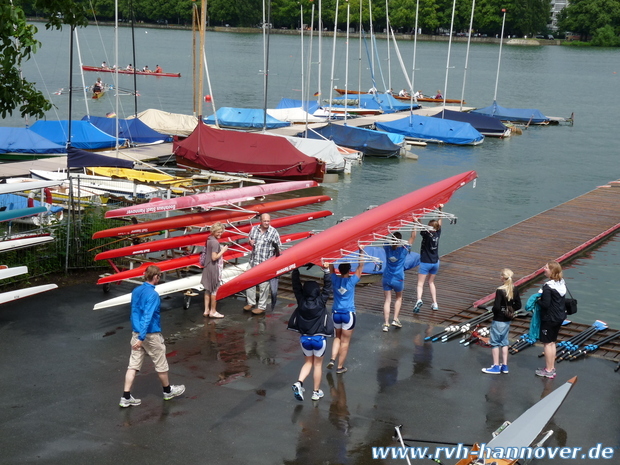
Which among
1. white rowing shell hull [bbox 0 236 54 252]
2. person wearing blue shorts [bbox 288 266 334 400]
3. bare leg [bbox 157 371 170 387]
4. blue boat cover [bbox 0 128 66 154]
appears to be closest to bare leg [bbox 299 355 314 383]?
person wearing blue shorts [bbox 288 266 334 400]

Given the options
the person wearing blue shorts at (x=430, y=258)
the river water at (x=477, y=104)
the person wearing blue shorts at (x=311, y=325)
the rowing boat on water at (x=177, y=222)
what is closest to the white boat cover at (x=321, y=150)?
the river water at (x=477, y=104)

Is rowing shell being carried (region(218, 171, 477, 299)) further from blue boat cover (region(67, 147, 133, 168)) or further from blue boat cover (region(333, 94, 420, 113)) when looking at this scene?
blue boat cover (region(333, 94, 420, 113))

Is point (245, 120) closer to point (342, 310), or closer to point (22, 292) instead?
point (22, 292)

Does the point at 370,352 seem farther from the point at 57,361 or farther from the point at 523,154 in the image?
the point at 523,154

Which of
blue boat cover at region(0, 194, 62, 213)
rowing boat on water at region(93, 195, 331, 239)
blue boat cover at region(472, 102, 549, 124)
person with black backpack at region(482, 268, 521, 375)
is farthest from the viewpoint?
blue boat cover at region(472, 102, 549, 124)

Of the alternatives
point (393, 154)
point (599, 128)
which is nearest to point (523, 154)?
point (393, 154)

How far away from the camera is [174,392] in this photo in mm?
9625

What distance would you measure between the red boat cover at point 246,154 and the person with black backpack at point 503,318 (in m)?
20.0

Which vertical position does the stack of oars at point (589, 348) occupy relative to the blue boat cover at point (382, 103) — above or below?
above

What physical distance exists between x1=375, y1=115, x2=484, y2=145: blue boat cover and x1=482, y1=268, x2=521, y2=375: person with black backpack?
35075 mm

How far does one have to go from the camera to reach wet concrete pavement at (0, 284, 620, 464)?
847 centimetres

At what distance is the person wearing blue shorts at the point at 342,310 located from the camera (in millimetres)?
10062

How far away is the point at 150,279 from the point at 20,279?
558 cm

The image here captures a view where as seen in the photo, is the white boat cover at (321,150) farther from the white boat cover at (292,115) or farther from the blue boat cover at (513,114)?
the blue boat cover at (513,114)
